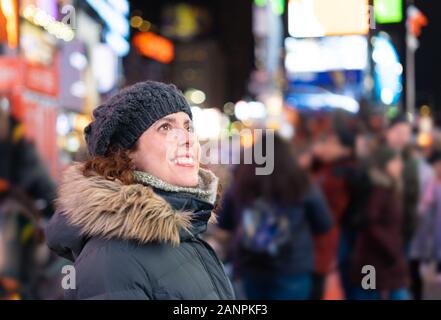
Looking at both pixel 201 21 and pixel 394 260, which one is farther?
pixel 201 21

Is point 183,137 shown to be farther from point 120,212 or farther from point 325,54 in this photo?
point 325,54

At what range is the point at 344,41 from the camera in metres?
17.6

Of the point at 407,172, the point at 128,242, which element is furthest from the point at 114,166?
the point at 407,172

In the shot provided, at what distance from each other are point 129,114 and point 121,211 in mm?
387

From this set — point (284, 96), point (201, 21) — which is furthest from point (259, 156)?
point (201, 21)

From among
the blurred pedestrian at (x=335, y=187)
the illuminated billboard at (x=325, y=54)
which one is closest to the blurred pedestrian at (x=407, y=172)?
the blurred pedestrian at (x=335, y=187)

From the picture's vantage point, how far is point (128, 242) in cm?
221

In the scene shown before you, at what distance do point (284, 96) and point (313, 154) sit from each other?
13.3 metres

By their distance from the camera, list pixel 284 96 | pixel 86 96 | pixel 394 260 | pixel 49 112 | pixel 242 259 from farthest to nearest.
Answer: pixel 284 96, pixel 86 96, pixel 49 112, pixel 394 260, pixel 242 259

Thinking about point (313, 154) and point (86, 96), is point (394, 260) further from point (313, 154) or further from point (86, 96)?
point (86, 96)

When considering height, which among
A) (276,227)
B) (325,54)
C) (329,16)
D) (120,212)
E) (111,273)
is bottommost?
(276,227)

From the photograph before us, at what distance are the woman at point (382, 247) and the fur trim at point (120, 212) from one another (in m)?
4.30

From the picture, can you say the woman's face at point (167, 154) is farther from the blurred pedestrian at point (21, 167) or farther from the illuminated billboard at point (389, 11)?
the illuminated billboard at point (389, 11)

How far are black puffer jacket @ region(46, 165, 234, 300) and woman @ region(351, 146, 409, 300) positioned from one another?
417cm
